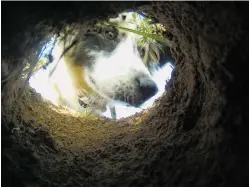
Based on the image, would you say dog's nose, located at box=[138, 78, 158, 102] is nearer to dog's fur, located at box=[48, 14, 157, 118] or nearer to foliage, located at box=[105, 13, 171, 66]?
dog's fur, located at box=[48, 14, 157, 118]

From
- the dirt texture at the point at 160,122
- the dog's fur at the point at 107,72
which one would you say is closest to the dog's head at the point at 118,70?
the dog's fur at the point at 107,72

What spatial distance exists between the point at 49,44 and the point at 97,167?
57cm

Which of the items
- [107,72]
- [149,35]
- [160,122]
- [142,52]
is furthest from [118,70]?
[160,122]

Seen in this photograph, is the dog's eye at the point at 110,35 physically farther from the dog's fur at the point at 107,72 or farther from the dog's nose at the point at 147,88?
the dog's nose at the point at 147,88

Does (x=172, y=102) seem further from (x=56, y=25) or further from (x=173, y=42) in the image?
(x=56, y=25)

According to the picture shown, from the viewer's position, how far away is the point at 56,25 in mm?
1007

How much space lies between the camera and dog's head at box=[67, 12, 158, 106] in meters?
1.61

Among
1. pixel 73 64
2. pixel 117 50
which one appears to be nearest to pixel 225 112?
pixel 117 50

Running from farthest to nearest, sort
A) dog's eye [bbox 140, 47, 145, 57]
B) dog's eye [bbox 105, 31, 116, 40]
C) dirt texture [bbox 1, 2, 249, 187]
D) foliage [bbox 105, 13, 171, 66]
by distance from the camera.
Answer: dog's eye [bbox 140, 47, 145, 57] < dog's eye [bbox 105, 31, 116, 40] < foliage [bbox 105, 13, 171, 66] < dirt texture [bbox 1, 2, 249, 187]

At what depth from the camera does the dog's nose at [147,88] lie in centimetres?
162

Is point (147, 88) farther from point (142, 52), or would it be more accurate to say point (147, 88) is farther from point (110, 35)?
point (110, 35)

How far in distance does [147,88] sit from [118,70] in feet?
0.64

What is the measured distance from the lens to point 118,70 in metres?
1.66

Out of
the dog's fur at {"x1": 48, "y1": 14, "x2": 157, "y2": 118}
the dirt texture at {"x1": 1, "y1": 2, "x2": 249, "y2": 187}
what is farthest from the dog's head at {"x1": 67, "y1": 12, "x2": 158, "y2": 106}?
the dirt texture at {"x1": 1, "y1": 2, "x2": 249, "y2": 187}
